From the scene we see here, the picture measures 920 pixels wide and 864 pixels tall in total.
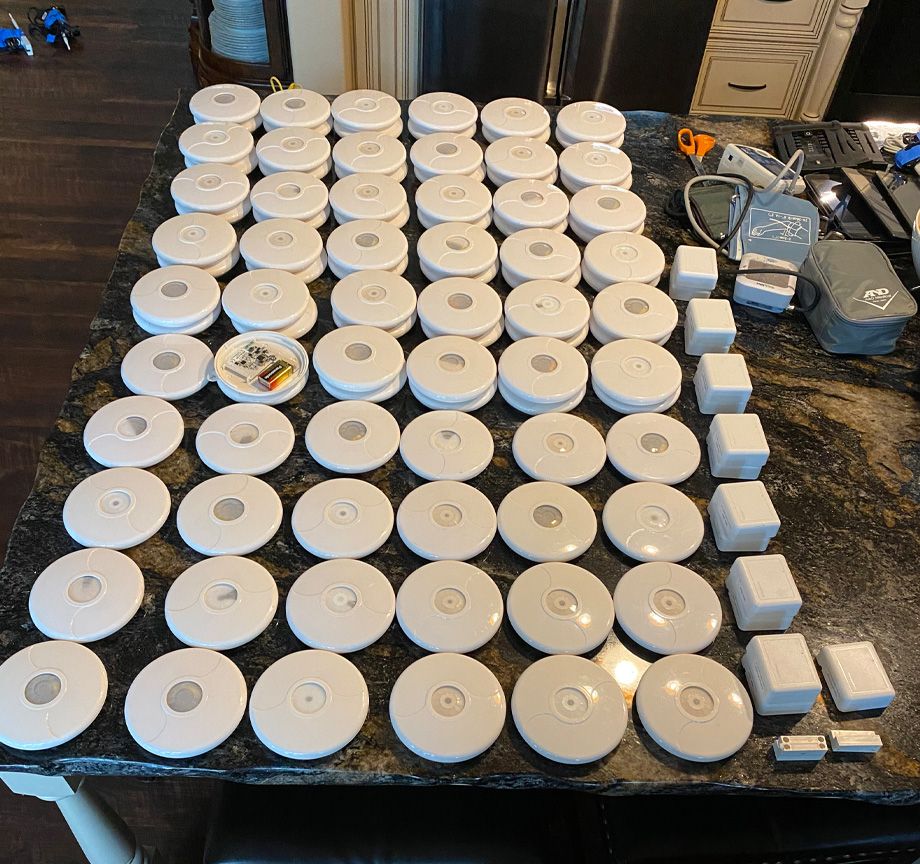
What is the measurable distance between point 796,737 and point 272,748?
2.11ft

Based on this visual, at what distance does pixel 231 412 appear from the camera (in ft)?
4.36

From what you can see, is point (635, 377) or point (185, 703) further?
point (635, 377)

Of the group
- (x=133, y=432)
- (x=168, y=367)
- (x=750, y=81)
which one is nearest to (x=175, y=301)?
(x=168, y=367)

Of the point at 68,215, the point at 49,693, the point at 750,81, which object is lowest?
the point at 68,215

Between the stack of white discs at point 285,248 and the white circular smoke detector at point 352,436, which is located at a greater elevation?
the stack of white discs at point 285,248

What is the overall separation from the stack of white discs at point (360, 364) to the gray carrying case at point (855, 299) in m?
0.77

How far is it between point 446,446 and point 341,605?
1.02ft

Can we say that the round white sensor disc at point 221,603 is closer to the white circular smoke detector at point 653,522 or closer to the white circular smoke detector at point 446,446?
the white circular smoke detector at point 446,446

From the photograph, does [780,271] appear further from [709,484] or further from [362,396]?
[362,396]

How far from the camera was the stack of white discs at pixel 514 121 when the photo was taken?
1.87 metres

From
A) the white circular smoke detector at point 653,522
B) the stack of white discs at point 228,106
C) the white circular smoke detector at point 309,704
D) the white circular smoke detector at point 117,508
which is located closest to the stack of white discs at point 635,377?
the white circular smoke detector at point 653,522

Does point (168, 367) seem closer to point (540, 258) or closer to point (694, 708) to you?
point (540, 258)

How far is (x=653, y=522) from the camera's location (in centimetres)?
122

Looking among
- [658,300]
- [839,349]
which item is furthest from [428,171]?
[839,349]
